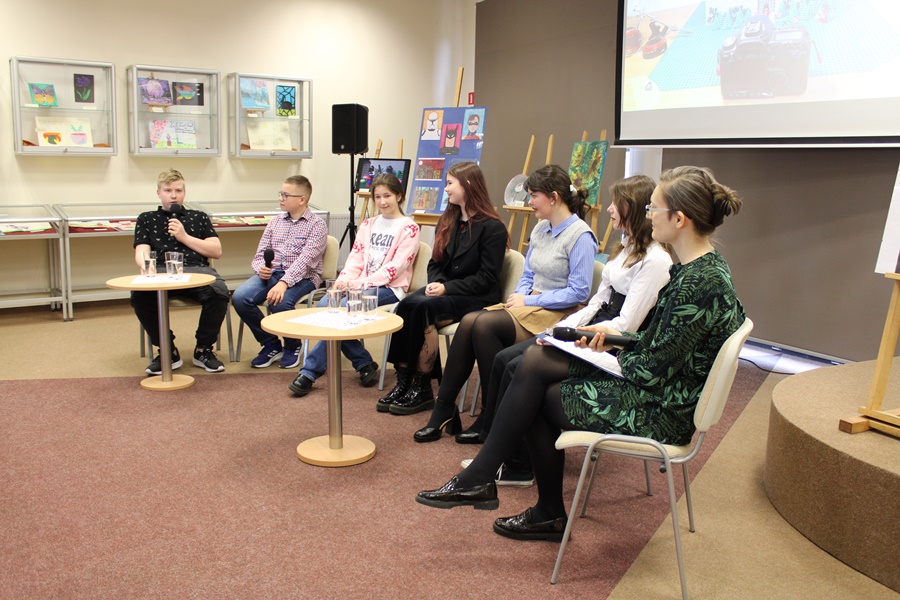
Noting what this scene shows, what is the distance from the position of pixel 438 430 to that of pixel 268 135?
4.51 meters

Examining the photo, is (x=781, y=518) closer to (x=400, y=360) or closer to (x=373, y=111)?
(x=400, y=360)

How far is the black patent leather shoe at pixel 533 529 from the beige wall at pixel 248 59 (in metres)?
5.18

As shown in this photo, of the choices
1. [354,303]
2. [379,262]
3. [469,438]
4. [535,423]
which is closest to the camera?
[535,423]

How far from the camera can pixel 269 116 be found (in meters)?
7.02

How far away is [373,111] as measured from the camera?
7777 millimetres

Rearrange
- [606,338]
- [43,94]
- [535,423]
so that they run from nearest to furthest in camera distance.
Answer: [606,338]
[535,423]
[43,94]

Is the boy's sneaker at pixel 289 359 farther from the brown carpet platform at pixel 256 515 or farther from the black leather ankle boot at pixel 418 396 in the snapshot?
the black leather ankle boot at pixel 418 396

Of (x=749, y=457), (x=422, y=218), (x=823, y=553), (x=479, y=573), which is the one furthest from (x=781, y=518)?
(x=422, y=218)

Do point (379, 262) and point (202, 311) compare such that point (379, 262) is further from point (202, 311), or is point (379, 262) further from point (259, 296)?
point (202, 311)

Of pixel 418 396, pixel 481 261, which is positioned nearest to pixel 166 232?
pixel 418 396

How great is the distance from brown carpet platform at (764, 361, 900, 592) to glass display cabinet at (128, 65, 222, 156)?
17.8 ft

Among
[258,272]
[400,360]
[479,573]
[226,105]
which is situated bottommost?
[479,573]

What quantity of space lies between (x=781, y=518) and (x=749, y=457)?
61cm

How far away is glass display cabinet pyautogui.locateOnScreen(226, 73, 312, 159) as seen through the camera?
686 cm
